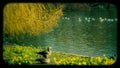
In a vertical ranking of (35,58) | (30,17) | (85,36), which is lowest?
(35,58)

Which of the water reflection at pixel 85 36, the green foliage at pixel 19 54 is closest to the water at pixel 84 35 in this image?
the water reflection at pixel 85 36

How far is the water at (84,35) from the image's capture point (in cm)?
248

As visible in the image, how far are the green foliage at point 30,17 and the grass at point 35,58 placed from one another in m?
0.15

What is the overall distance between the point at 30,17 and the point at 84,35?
50cm

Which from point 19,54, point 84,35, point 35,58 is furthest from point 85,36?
point 19,54

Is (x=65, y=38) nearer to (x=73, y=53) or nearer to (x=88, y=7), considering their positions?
(x=73, y=53)

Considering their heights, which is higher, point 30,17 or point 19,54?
point 30,17

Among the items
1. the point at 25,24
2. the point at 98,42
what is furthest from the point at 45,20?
the point at 98,42

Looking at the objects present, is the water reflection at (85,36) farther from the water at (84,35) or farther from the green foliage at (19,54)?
the green foliage at (19,54)

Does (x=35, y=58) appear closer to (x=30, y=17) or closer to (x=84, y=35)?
(x=30, y=17)

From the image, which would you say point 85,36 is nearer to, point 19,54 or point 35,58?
point 35,58

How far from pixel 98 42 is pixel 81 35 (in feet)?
0.55

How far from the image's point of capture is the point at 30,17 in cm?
252

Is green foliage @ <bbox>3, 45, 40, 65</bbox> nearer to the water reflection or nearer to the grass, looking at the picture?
the grass
